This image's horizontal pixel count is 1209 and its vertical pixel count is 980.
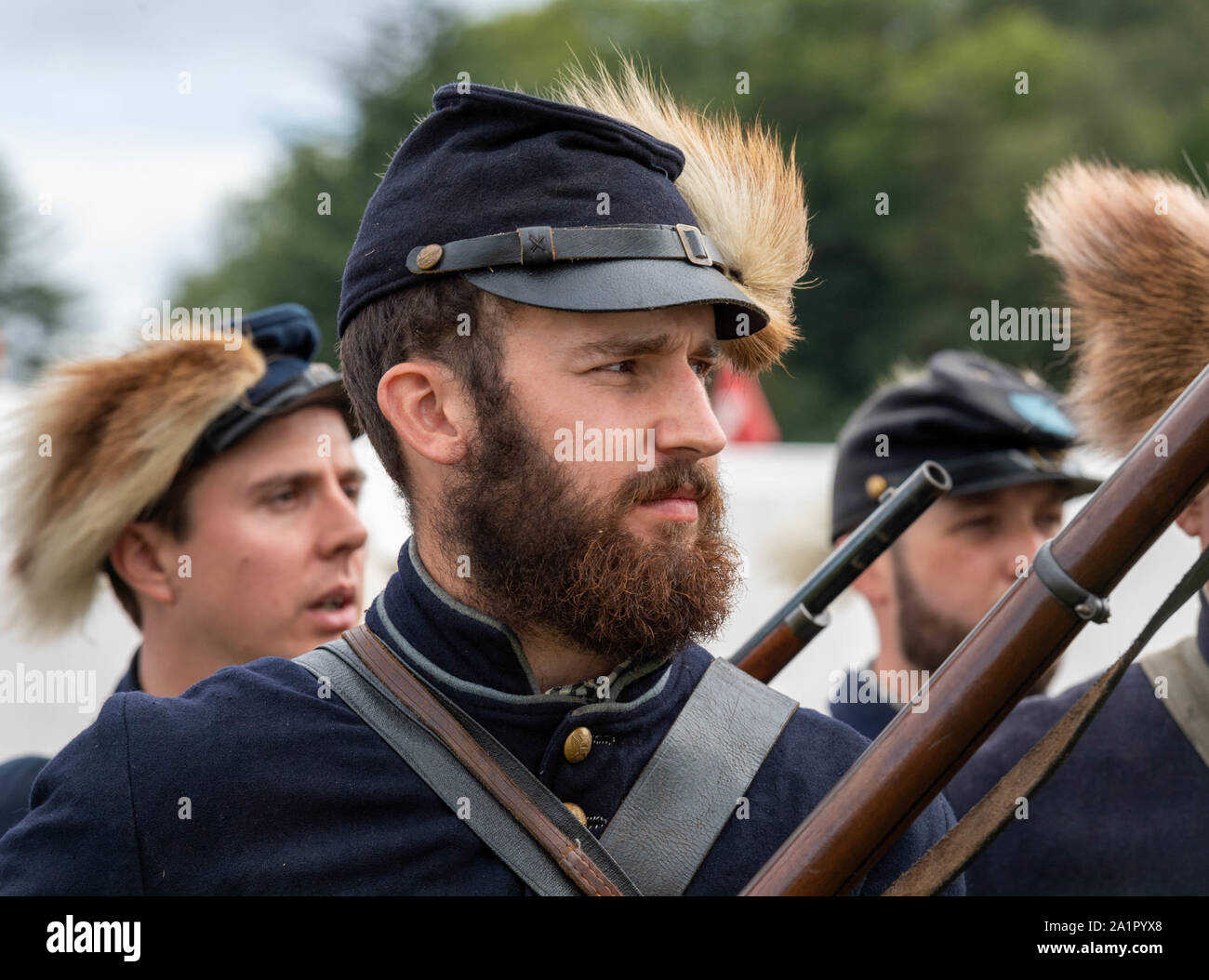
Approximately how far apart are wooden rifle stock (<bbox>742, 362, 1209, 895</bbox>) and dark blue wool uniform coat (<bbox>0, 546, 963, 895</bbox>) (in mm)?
223

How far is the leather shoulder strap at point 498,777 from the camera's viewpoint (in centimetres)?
224

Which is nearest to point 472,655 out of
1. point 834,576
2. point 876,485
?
point 834,576

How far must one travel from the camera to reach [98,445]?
13.6 ft

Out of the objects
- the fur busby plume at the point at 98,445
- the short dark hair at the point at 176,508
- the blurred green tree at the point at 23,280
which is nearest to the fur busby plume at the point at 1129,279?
the fur busby plume at the point at 98,445

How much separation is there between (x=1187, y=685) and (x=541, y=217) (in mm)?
1815

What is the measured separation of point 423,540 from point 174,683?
1697 mm

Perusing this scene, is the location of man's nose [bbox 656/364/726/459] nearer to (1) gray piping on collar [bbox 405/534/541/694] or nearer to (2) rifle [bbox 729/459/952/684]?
(1) gray piping on collar [bbox 405/534/541/694]

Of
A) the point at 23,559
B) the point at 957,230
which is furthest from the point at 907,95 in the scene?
the point at 23,559

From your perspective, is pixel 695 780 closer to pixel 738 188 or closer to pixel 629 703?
pixel 629 703

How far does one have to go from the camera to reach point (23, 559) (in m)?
4.31

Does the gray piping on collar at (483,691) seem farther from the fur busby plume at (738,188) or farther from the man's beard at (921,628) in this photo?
the man's beard at (921,628)

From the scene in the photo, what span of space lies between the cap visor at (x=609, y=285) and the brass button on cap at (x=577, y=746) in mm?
687

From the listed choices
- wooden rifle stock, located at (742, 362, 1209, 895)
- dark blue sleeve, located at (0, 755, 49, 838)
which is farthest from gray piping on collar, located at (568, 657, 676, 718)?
dark blue sleeve, located at (0, 755, 49, 838)

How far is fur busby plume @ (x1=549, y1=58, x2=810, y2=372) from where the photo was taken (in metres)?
2.64
